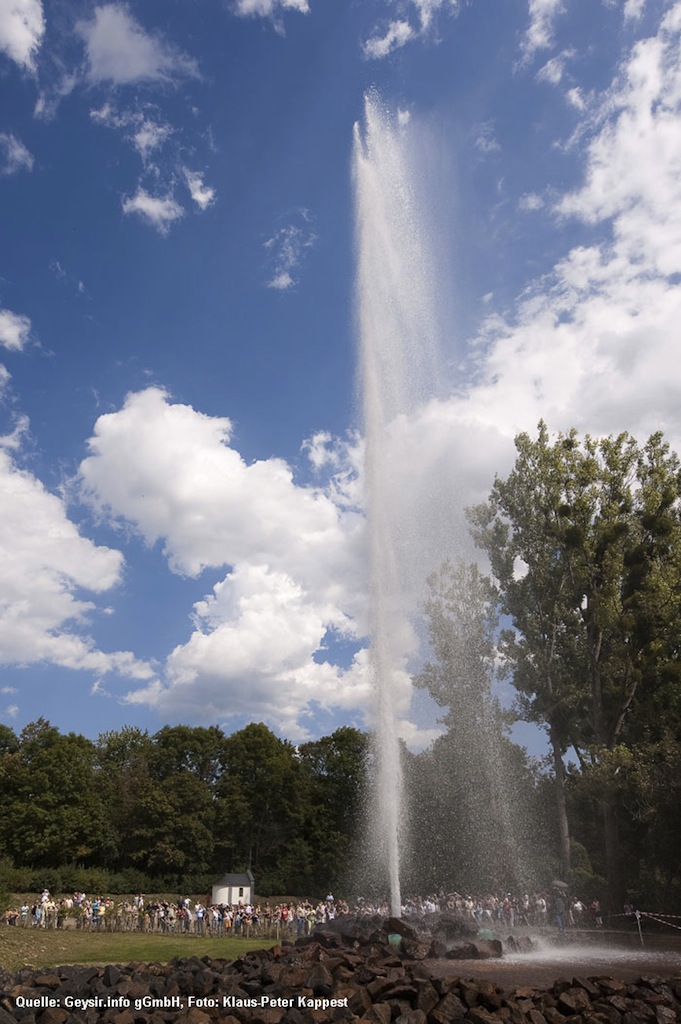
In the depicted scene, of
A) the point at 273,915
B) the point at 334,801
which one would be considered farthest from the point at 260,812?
the point at 273,915

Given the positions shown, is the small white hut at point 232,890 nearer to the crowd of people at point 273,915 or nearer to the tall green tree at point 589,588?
the crowd of people at point 273,915

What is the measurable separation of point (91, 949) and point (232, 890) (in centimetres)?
1861

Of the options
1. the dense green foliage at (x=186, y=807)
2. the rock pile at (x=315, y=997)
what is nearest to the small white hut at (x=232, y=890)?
the dense green foliage at (x=186, y=807)

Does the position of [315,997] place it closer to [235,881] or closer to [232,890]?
[232,890]

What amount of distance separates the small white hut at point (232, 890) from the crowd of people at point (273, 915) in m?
1.79

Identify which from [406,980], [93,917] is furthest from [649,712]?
[93,917]

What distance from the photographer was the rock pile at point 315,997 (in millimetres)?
9906

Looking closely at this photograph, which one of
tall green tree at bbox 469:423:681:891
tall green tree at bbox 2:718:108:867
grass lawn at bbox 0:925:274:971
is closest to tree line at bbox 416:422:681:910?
tall green tree at bbox 469:423:681:891

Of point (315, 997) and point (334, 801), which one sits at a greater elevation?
point (334, 801)

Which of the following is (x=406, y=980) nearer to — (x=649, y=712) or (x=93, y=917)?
(x=649, y=712)

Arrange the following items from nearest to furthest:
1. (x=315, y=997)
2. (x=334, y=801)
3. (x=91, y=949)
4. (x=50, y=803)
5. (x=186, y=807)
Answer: (x=315, y=997)
(x=91, y=949)
(x=50, y=803)
(x=186, y=807)
(x=334, y=801)

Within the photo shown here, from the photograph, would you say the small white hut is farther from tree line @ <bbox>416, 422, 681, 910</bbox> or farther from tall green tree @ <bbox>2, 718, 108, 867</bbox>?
tall green tree @ <bbox>2, 718, 108, 867</bbox>

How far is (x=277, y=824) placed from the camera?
6362 cm

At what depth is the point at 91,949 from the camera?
22.4 meters
